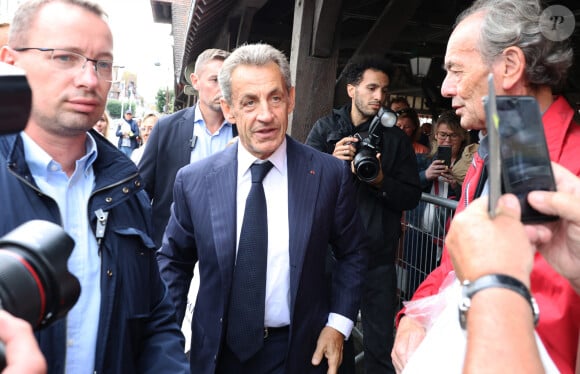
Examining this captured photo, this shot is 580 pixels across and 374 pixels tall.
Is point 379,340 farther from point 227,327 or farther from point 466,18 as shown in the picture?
point 466,18

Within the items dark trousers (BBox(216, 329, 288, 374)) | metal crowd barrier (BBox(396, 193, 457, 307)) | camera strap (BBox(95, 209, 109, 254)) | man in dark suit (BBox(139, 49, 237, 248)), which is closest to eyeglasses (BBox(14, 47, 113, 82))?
camera strap (BBox(95, 209, 109, 254))

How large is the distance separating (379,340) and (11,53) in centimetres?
308

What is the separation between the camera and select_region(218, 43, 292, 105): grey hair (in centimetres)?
257

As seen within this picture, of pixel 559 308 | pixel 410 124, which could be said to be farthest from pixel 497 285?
pixel 410 124

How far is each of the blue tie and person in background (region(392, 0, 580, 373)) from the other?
61cm

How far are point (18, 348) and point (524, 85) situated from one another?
1.61m

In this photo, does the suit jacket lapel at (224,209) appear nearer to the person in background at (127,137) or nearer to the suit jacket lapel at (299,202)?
the suit jacket lapel at (299,202)

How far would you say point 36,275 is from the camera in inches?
35.7

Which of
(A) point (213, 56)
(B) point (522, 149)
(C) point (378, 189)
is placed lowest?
(C) point (378, 189)

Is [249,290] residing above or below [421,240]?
above

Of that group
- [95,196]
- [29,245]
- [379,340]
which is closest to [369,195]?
[379,340]

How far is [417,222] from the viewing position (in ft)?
13.5

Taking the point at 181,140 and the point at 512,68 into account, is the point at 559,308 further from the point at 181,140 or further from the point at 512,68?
the point at 181,140

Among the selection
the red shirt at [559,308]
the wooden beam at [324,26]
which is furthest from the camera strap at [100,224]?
the wooden beam at [324,26]
